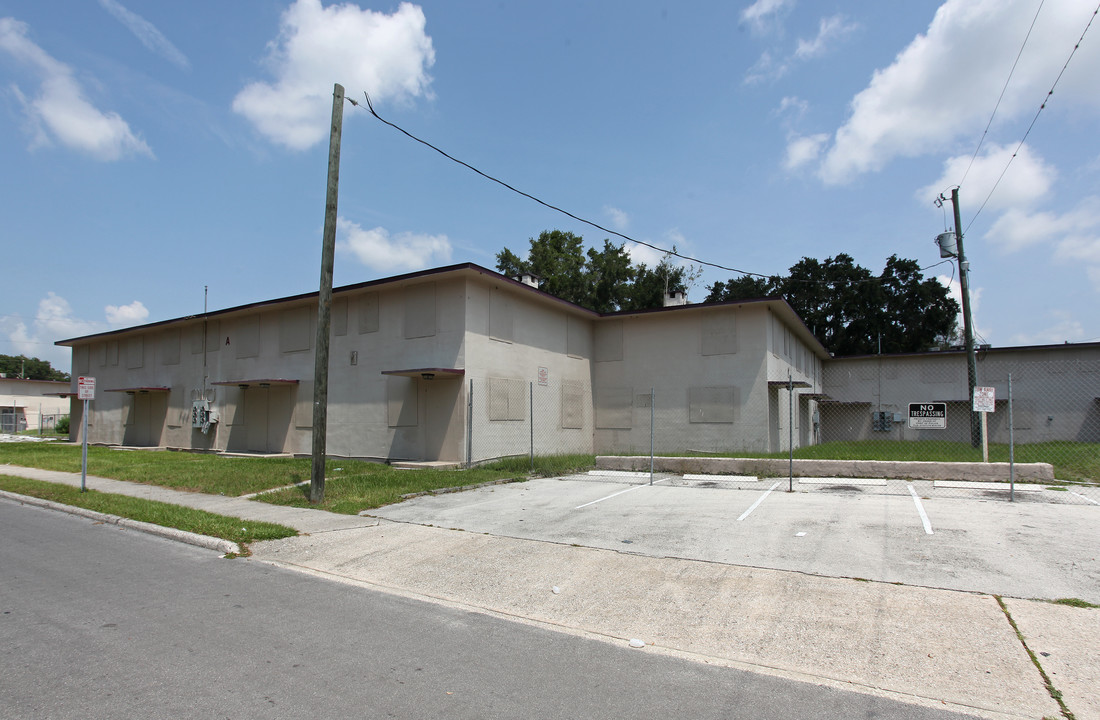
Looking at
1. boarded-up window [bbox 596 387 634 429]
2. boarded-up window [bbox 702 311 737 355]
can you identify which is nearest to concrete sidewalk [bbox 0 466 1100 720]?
boarded-up window [bbox 702 311 737 355]

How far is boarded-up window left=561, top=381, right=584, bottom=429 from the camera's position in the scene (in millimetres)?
22328

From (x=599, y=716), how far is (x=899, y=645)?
258 cm

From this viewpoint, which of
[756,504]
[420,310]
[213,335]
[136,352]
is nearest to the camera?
[756,504]

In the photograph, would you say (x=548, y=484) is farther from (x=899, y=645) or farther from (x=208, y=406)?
(x=208, y=406)

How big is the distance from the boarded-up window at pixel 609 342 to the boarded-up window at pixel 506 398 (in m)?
5.01

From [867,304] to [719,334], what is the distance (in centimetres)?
3307

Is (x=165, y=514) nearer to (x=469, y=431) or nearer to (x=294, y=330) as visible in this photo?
(x=469, y=431)

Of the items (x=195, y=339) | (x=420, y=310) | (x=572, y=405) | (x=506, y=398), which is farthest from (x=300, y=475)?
(x=195, y=339)

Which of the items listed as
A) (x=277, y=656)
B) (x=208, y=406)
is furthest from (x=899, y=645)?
(x=208, y=406)

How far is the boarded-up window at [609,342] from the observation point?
79.4ft

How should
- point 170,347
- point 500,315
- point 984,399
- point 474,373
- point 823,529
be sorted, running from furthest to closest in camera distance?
point 170,347
point 500,315
point 474,373
point 984,399
point 823,529

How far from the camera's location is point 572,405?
22.8m

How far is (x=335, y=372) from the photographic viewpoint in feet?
68.6

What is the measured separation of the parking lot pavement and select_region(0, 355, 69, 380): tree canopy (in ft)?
375
